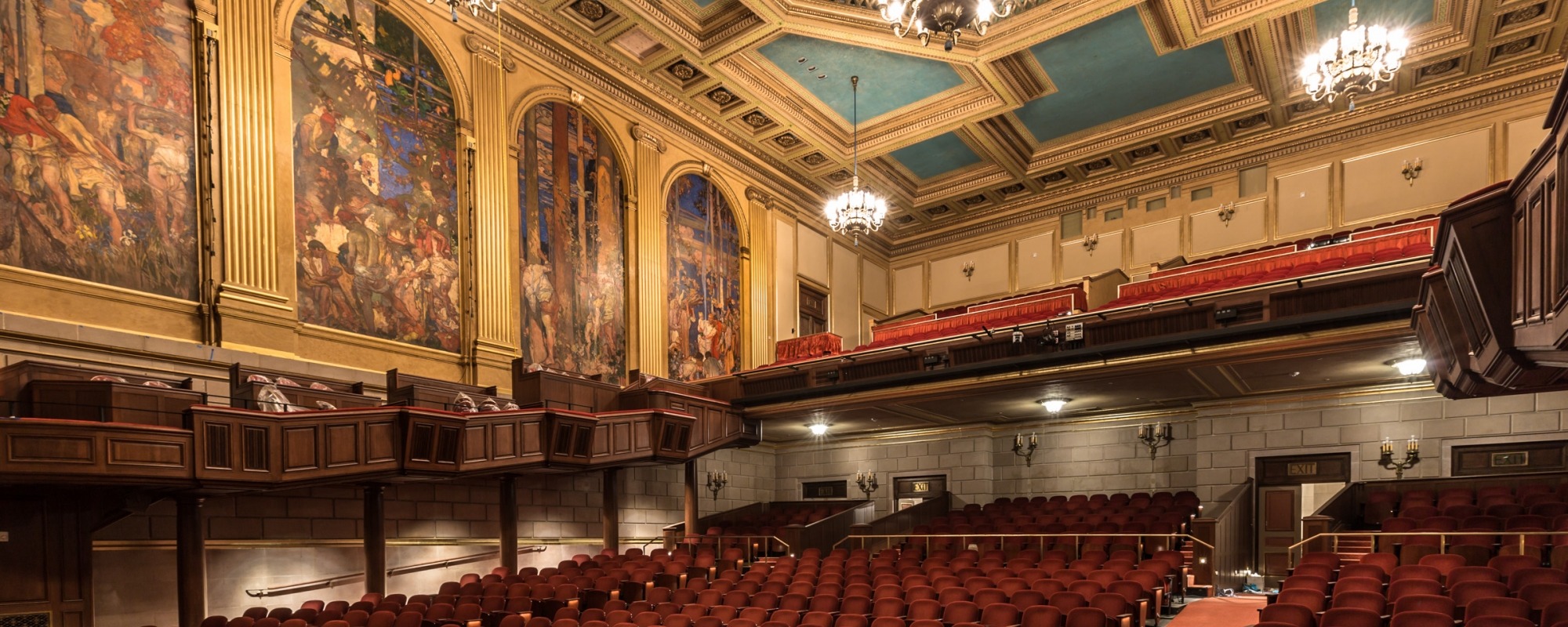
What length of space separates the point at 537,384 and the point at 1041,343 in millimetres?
5871

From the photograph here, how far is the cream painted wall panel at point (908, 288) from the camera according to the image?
57.7 feet

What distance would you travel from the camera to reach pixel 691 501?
463 inches

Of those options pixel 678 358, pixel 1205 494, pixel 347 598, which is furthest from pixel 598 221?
pixel 1205 494

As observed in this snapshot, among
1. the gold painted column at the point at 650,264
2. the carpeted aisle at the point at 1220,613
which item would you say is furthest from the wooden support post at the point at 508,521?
the carpeted aisle at the point at 1220,613

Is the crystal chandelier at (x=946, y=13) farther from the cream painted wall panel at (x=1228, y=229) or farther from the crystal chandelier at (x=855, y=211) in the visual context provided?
the cream painted wall panel at (x=1228, y=229)

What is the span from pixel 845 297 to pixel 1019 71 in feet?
19.4

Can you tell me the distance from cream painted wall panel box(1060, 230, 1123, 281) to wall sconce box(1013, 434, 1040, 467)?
4109 mm

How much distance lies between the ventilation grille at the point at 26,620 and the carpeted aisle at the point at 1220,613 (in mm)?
8136

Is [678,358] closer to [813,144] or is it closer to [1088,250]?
[813,144]

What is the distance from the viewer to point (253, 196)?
8.07 metres

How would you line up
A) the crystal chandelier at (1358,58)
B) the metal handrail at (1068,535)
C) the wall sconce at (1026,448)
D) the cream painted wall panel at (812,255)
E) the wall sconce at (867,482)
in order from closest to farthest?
the metal handrail at (1068,535)
the crystal chandelier at (1358,58)
the wall sconce at (1026,448)
the wall sconce at (867,482)
the cream painted wall panel at (812,255)

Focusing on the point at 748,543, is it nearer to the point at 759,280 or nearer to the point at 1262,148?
the point at 759,280

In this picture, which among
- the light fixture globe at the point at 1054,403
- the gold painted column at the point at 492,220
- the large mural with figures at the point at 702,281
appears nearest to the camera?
the gold painted column at the point at 492,220

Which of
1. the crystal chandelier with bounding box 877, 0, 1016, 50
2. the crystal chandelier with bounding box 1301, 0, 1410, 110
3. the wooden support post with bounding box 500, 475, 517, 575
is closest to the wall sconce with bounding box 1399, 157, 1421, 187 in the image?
the crystal chandelier with bounding box 1301, 0, 1410, 110
